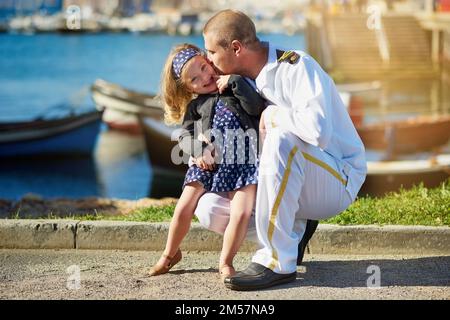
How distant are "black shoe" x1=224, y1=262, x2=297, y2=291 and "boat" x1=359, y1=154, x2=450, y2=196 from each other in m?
10.9

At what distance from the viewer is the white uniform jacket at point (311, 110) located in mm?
4203

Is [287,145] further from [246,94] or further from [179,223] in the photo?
[179,223]

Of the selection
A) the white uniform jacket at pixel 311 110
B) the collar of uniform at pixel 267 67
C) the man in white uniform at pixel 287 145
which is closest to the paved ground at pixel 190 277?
the man in white uniform at pixel 287 145

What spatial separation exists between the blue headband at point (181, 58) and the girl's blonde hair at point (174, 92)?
21 mm

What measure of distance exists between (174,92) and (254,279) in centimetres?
106

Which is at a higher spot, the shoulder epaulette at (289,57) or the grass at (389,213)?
the shoulder epaulette at (289,57)

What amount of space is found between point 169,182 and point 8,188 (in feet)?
15.9

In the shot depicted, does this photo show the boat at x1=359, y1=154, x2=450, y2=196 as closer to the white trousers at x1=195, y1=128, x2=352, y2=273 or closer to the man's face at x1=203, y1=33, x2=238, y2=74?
the white trousers at x1=195, y1=128, x2=352, y2=273

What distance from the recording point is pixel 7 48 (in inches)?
4326

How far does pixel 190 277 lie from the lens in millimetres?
4637

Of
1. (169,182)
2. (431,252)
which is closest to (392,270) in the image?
(431,252)

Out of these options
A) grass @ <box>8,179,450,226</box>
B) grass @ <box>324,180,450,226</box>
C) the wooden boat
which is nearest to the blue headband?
grass @ <box>8,179,450,226</box>

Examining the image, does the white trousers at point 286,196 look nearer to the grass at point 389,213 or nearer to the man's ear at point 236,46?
the man's ear at point 236,46

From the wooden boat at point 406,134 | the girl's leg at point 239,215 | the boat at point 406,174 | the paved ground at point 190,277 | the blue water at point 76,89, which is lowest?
the blue water at point 76,89
